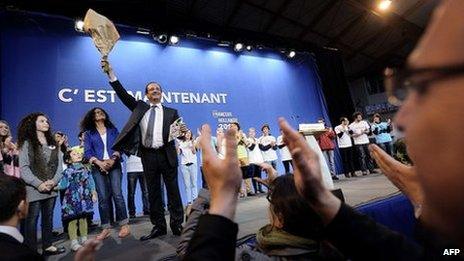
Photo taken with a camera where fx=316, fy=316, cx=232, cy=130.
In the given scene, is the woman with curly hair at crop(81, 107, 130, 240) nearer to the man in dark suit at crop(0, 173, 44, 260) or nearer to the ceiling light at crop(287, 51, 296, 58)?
the man in dark suit at crop(0, 173, 44, 260)

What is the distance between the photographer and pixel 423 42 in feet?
1.44

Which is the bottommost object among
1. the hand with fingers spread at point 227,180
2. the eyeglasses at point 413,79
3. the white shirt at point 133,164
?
the hand with fingers spread at point 227,180

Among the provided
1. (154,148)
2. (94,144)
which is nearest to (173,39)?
(94,144)

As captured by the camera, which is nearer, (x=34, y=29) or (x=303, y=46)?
(x=34, y=29)

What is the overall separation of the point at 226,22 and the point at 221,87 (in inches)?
112

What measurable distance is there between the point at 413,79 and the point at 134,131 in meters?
2.89

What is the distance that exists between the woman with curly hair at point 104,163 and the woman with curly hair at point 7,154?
2.30ft

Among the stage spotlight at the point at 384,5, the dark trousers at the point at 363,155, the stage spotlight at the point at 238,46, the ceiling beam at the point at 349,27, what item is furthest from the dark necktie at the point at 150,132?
the ceiling beam at the point at 349,27

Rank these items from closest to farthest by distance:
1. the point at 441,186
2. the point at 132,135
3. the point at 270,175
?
the point at 441,186 → the point at 270,175 → the point at 132,135

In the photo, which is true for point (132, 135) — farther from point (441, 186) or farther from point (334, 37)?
point (334, 37)

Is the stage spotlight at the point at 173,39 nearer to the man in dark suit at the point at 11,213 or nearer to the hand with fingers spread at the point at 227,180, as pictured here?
the man in dark suit at the point at 11,213

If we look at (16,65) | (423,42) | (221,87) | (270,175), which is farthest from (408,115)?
(221,87)

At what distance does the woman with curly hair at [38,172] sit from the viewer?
2.74m

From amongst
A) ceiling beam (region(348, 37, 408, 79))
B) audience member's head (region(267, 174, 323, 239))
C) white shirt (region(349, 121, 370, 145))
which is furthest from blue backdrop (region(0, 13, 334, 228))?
ceiling beam (region(348, 37, 408, 79))
